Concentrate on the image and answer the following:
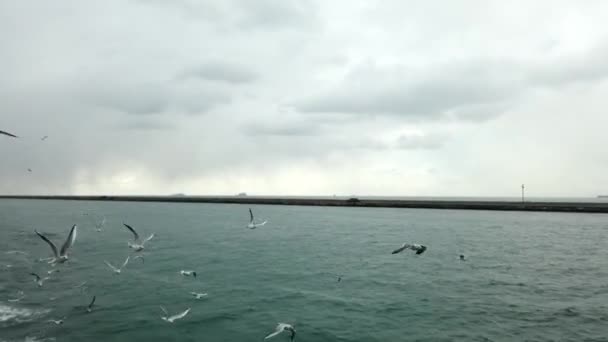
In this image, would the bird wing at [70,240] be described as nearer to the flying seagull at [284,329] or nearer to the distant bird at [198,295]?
the distant bird at [198,295]

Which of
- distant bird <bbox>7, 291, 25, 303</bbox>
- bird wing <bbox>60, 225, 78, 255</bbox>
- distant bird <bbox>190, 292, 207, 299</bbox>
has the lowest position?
distant bird <bbox>7, 291, 25, 303</bbox>

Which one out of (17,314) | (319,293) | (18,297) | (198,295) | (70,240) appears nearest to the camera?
(70,240)

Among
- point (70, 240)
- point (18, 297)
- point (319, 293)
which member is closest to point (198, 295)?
point (319, 293)

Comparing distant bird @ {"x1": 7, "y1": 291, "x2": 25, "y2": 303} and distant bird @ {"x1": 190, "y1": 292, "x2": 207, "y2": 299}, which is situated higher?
distant bird @ {"x1": 190, "y1": 292, "x2": 207, "y2": 299}

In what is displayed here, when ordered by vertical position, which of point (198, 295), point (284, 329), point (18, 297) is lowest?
point (18, 297)

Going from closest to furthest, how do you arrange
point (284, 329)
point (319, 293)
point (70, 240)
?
point (284, 329)
point (70, 240)
point (319, 293)

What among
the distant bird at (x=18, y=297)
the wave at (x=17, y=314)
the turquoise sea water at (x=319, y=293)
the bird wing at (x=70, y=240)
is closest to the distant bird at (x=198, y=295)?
the turquoise sea water at (x=319, y=293)

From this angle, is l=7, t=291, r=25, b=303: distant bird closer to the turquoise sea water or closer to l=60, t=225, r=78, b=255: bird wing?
the turquoise sea water

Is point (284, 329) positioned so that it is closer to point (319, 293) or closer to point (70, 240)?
point (319, 293)

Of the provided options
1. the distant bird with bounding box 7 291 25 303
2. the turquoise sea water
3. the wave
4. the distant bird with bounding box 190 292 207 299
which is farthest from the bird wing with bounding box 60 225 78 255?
the distant bird with bounding box 190 292 207 299

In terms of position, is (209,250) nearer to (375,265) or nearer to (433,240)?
(375,265)

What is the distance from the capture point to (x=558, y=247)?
40.5 metres

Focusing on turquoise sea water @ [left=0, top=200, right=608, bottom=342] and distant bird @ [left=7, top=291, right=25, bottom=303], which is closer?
turquoise sea water @ [left=0, top=200, right=608, bottom=342]

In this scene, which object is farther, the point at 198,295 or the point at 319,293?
the point at 319,293
